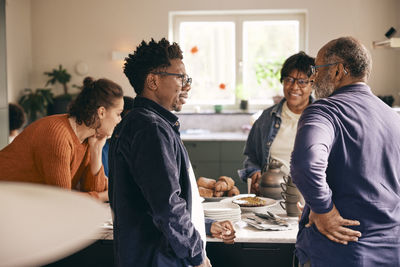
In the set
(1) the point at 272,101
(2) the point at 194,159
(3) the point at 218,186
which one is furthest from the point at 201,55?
(3) the point at 218,186

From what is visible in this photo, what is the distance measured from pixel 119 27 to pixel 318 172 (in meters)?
4.58

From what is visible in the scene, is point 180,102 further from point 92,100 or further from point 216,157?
point 216,157

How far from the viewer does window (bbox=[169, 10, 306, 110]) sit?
5602mm

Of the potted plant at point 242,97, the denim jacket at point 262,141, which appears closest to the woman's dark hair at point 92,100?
the denim jacket at point 262,141

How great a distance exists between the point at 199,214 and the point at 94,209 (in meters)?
1.08

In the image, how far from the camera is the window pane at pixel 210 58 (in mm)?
5719

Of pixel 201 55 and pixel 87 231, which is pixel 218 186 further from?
pixel 201 55

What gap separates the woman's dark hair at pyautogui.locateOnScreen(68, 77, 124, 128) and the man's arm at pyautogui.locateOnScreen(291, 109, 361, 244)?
1.16 meters

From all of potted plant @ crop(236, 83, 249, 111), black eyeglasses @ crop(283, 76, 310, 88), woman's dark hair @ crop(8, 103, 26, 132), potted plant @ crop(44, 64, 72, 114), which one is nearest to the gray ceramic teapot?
Result: black eyeglasses @ crop(283, 76, 310, 88)

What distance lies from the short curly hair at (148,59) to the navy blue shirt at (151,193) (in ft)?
0.27

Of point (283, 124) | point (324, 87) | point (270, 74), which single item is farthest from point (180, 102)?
point (270, 74)

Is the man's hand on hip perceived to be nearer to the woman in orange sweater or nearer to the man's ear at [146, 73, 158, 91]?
the man's ear at [146, 73, 158, 91]

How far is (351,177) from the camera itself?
4.84ft

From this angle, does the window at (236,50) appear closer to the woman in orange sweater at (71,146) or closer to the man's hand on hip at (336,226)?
the woman in orange sweater at (71,146)
